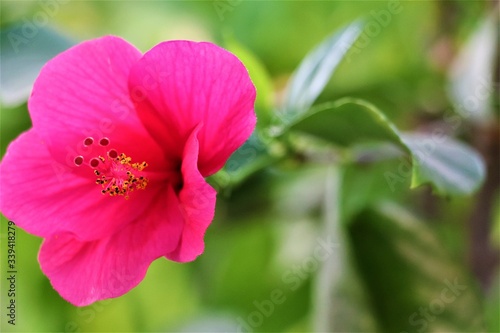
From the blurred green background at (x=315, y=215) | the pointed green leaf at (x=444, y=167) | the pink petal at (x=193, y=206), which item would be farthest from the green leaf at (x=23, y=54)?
the pointed green leaf at (x=444, y=167)

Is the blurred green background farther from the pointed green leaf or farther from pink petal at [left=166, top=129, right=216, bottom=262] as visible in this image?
pink petal at [left=166, top=129, right=216, bottom=262]

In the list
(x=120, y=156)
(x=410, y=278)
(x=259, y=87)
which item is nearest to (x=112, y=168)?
(x=120, y=156)

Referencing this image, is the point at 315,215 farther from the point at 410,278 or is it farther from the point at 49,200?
the point at 49,200

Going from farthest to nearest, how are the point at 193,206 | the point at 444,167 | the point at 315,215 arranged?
the point at 315,215, the point at 444,167, the point at 193,206

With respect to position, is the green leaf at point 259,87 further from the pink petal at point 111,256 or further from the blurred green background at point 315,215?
the pink petal at point 111,256

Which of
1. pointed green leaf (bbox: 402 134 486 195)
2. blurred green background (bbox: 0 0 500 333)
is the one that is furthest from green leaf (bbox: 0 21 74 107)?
pointed green leaf (bbox: 402 134 486 195)

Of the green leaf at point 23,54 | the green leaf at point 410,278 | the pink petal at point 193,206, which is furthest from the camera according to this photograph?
the green leaf at point 410,278

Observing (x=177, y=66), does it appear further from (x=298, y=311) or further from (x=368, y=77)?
(x=368, y=77)
